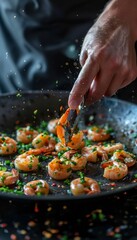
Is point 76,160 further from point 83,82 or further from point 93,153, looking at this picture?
point 83,82

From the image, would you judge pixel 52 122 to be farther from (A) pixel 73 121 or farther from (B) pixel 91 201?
(B) pixel 91 201

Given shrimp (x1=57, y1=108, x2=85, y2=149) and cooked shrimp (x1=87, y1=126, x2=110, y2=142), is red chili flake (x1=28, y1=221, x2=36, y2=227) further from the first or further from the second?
cooked shrimp (x1=87, y1=126, x2=110, y2=142)

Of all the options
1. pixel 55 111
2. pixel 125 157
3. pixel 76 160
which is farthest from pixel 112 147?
pixel 55 111

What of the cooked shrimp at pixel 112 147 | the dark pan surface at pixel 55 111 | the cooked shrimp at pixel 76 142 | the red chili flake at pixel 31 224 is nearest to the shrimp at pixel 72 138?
the cooked shrimp at pixel 76 142

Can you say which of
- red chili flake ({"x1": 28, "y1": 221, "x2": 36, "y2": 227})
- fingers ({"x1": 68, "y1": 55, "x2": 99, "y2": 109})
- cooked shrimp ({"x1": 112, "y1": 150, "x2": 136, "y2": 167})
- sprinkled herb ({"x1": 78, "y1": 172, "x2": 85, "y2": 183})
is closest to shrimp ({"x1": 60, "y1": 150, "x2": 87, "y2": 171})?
sprinkled herb ({"x1": 78, "y1": 172, "x2": 85, "y2": 183})

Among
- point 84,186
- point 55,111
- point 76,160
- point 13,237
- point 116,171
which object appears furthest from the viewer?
point 55,111

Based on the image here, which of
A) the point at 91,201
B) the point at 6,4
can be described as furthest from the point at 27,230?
the point at 6,4
